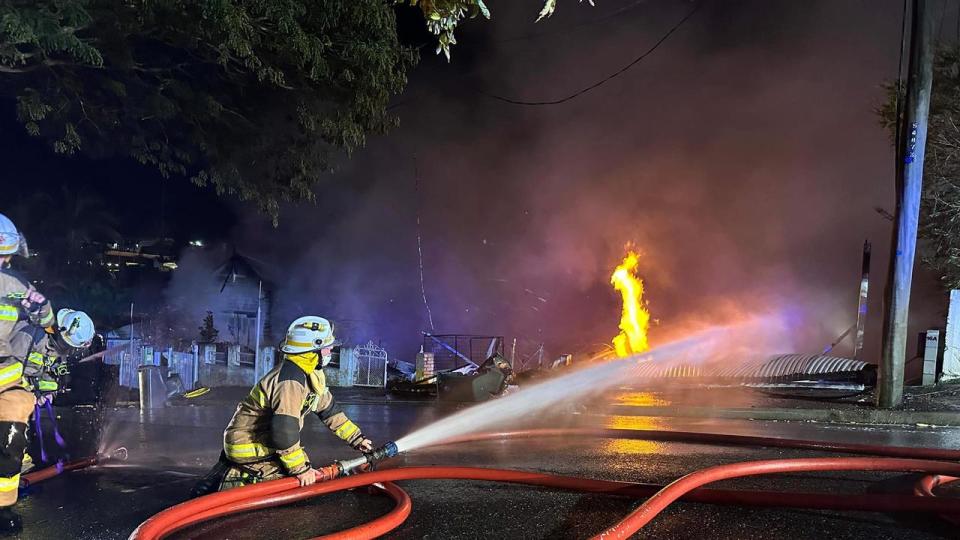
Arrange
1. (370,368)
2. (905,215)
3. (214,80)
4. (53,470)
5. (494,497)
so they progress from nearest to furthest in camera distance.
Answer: (494,497), (53,470), (905,215), (214,80), (370,368)

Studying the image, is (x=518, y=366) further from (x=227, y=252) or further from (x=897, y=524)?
(x=897, y=524)

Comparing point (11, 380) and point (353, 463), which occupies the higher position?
point (11, 380)

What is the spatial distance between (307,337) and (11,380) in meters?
1.87

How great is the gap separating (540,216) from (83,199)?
1534cm

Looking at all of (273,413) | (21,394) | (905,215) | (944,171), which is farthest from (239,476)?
(944,171)

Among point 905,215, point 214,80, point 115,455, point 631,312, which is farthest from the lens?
point 631,312

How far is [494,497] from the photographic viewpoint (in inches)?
159

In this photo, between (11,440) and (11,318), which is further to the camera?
(11,318)

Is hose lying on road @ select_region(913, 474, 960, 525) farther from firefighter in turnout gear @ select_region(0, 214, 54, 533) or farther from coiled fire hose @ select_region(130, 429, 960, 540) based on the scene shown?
firefighter in turnout gear @ select_region(0, 214, 54, 533)

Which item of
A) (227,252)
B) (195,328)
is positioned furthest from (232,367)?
(227,252)

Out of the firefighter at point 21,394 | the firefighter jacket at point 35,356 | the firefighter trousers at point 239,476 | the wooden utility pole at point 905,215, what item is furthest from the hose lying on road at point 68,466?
the wooden utility pole at point 905,215

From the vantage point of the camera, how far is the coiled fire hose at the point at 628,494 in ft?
9.73

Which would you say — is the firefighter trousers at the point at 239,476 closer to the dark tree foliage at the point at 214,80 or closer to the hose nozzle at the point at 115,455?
the hose nozzle at the point at 115,455

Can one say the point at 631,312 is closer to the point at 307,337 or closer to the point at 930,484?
the point at 930,484
